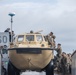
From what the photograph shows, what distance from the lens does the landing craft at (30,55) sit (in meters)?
26.6

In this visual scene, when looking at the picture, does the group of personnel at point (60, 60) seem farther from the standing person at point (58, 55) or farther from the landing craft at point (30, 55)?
the landing craft at point (30, 55)

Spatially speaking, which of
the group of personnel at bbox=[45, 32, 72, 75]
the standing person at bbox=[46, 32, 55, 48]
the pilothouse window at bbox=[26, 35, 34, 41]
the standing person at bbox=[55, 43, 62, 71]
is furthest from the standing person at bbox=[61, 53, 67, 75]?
the pilothouse window at bbox=[26, 35, 34, 41]

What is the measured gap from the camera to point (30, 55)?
26594mm

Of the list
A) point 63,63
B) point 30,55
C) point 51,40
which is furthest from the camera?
point 63,63

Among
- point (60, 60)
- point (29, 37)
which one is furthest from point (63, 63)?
point (29, 37)

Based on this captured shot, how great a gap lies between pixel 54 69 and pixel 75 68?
18.7 ft

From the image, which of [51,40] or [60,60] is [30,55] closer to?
→ [51,40]

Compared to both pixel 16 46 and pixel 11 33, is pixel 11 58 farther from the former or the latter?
pixel 11 33

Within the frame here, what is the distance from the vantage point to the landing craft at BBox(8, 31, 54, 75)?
2661 cm

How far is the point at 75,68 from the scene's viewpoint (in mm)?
24234

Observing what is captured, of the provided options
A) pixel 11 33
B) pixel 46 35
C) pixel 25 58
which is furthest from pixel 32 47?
pixel 11 33

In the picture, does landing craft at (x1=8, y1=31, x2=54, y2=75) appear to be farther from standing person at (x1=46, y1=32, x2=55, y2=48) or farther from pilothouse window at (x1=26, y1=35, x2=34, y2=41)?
standing person at (x1=46, y1=32, x2=55, y2=48)

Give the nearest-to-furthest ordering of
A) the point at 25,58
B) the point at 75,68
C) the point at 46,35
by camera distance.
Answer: the point at 75,68 → the point at 25,58 → the point at 46,35

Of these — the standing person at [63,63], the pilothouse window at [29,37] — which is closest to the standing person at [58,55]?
the standing person at [63,63]
